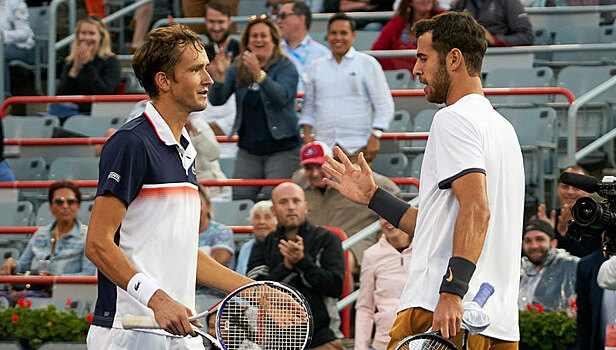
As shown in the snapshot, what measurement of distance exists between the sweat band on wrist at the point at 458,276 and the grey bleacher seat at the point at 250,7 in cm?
937

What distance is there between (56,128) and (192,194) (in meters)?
7.18

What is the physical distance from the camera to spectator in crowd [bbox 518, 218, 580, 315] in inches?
289

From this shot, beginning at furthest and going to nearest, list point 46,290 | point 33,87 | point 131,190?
point 33,87 → point 46,290 → point 131,190

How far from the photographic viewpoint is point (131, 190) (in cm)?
369

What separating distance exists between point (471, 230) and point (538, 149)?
5.42 metres

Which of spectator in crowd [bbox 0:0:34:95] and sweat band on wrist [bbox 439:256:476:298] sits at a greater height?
spectator in crowd [bbox 0:0:34:95]

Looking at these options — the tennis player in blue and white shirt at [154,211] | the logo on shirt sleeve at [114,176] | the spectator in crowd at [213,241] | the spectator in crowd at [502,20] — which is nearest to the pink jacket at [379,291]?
the spectator in crowd at [213,241]

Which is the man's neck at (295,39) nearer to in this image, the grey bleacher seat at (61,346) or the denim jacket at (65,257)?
the denim jacket at (65,257)

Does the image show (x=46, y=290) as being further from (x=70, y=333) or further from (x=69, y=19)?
(x=69, y=19)

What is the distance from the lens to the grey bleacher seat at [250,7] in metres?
12.6

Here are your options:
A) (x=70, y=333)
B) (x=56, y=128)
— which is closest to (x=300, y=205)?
(x=70, y=333)

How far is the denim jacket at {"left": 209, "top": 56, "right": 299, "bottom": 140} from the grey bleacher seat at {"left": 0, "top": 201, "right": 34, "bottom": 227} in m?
1.96

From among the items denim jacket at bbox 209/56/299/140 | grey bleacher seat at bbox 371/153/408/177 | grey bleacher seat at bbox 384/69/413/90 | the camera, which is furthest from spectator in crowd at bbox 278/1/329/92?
the camera

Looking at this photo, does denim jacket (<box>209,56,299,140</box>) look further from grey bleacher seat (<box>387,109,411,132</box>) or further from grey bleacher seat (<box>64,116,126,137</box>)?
grey bleacher seat (<box>64,116,126,137</box>)
